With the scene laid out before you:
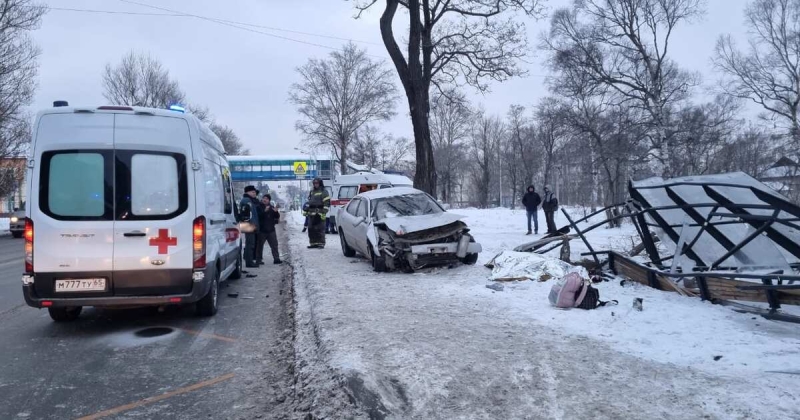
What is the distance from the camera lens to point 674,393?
355 cm

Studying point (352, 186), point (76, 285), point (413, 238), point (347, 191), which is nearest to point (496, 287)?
point (413, 238)

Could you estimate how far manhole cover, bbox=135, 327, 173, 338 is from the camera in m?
5.84

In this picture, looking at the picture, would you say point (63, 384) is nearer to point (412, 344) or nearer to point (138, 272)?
point (138, 272)

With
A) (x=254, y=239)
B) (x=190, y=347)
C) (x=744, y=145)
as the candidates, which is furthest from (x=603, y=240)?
(x=744, y=145)

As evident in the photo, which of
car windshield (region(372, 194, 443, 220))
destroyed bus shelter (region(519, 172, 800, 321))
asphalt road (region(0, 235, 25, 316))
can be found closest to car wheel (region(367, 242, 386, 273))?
car windshield (region(372, 194, 443, 220))

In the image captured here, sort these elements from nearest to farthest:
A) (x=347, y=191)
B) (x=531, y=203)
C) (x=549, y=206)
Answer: (x=549, y=206) < (x=531, y=203) < (x=347, y=191)

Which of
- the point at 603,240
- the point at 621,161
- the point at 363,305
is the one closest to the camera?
the point at 363,305

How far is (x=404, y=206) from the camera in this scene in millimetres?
10703

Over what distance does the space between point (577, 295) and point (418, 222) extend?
3.98m

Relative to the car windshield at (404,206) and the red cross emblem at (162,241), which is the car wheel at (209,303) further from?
the car windshield at (404,206)

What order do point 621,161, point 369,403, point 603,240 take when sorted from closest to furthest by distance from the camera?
point 369,403 < point 603,240 < point 621,161

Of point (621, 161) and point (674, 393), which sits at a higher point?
point (621, 161)

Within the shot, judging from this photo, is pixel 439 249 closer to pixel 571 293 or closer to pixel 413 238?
pixel 413 238

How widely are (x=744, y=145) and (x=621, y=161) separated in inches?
569
